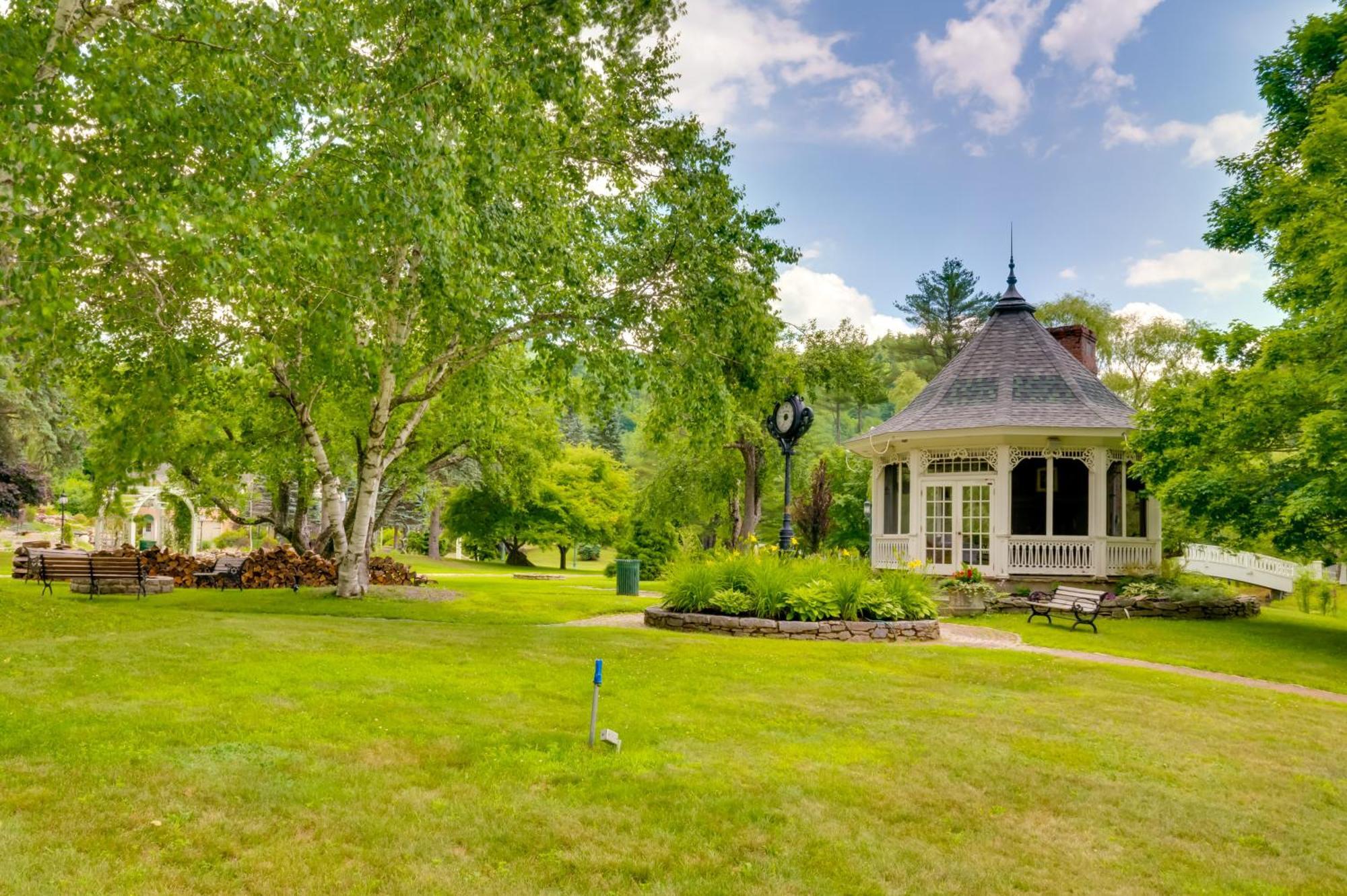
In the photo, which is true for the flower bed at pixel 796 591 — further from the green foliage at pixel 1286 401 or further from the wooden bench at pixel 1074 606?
the green foliage at pixel 1286 401

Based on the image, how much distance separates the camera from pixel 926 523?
20.3 metres

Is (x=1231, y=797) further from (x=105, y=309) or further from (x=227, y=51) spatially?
(x=105, y=309)

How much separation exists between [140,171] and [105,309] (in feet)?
17.9

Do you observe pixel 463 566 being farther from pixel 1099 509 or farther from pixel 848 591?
pixel 848 591

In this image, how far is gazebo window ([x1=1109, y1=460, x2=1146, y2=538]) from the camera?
65.2 feet

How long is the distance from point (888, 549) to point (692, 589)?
29.2 ft

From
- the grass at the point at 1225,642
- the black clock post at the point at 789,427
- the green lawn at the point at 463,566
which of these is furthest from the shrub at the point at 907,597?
the green lawn at the point at 463,566

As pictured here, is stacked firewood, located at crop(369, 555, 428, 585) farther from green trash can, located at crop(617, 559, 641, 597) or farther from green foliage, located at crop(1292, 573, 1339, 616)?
green foliage, located at crop(1292, 573, 1339, 616)

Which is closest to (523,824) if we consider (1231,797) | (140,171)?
(1231,797)

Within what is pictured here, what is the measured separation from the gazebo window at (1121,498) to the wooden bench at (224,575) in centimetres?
1963

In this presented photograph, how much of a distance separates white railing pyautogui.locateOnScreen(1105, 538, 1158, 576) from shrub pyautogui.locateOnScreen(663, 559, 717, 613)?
10.0 meters

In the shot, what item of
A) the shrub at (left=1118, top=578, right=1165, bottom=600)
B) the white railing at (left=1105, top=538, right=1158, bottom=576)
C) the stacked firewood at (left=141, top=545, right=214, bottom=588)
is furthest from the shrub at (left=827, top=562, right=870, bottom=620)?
the stacked firewood at (left=141, top=545, right=214, bottom=588)

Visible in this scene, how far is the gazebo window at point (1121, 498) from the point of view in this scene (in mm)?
19859

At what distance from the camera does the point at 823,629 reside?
41.0 ft
